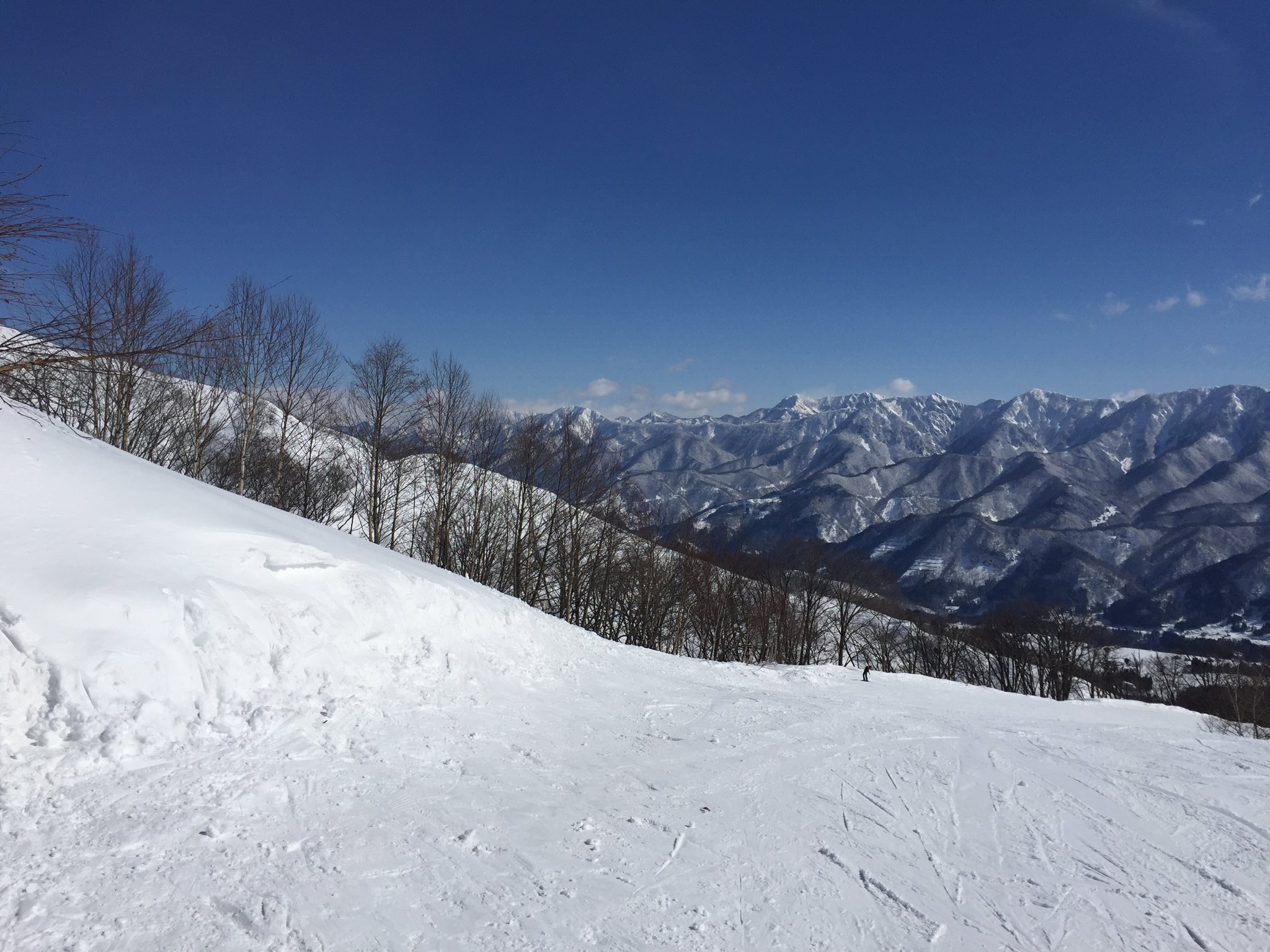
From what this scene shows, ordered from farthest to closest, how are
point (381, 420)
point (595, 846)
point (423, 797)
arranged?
point (381, 420)
point (423, 797)
point (595, 846)

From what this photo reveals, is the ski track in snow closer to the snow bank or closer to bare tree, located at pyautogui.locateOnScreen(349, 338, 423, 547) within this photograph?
the snow bank

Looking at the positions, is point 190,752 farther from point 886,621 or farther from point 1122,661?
point 1122,661

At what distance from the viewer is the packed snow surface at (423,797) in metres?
4.52

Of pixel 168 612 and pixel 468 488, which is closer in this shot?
pixel 168 612

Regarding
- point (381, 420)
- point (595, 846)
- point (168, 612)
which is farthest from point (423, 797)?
point (381, 420)

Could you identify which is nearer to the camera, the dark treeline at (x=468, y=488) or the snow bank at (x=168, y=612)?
the snow bank at (x=168, y=612)

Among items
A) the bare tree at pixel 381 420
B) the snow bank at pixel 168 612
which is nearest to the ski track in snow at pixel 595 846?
the snow bank at pixel 168 612

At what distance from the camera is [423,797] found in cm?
615

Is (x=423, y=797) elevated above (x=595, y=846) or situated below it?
above

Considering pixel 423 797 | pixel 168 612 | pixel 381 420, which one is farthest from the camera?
pixel 381 420

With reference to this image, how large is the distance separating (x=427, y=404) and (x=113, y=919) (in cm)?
1992

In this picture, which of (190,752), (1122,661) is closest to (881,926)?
(190,752)

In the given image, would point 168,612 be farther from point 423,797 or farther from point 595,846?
point 595,846

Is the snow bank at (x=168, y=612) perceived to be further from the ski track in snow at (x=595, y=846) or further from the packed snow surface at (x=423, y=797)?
the ski track in snow at (x=595, y=846)
